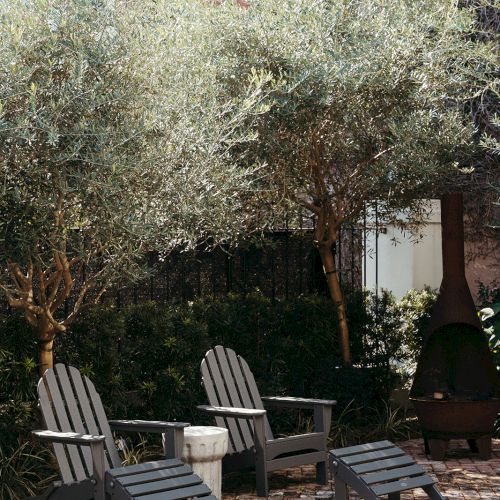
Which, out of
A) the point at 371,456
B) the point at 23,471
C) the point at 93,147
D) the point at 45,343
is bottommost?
the point at 23,471

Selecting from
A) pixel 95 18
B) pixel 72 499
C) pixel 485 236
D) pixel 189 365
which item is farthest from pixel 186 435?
pixel 485 236

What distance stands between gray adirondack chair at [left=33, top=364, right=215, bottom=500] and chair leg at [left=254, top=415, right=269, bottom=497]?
1.05 metres

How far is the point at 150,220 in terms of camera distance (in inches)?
257

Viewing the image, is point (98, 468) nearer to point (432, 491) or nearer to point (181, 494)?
point (181, 494)

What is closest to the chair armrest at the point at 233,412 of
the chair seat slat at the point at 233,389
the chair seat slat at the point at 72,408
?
the chair seat slat at the point at 233,389

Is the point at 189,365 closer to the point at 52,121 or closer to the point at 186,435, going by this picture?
the point at 186,435

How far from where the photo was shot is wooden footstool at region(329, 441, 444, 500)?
20.4ft

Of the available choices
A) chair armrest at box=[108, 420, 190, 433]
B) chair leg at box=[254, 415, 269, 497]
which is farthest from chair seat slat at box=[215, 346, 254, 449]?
chair armrest at box=[108, 420, 190, 433]

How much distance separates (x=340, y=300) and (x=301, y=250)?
819mm

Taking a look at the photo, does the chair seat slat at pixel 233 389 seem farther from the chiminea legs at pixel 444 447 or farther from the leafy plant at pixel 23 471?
the chiminea legs at pixel 444 447

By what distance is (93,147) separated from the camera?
593cm

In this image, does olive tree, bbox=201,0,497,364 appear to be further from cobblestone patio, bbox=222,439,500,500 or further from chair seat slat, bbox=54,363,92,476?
chair seat slat, bbox=54,363,92,476

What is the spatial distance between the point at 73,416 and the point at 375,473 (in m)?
2.01

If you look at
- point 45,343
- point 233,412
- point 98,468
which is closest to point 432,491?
point 233,412
